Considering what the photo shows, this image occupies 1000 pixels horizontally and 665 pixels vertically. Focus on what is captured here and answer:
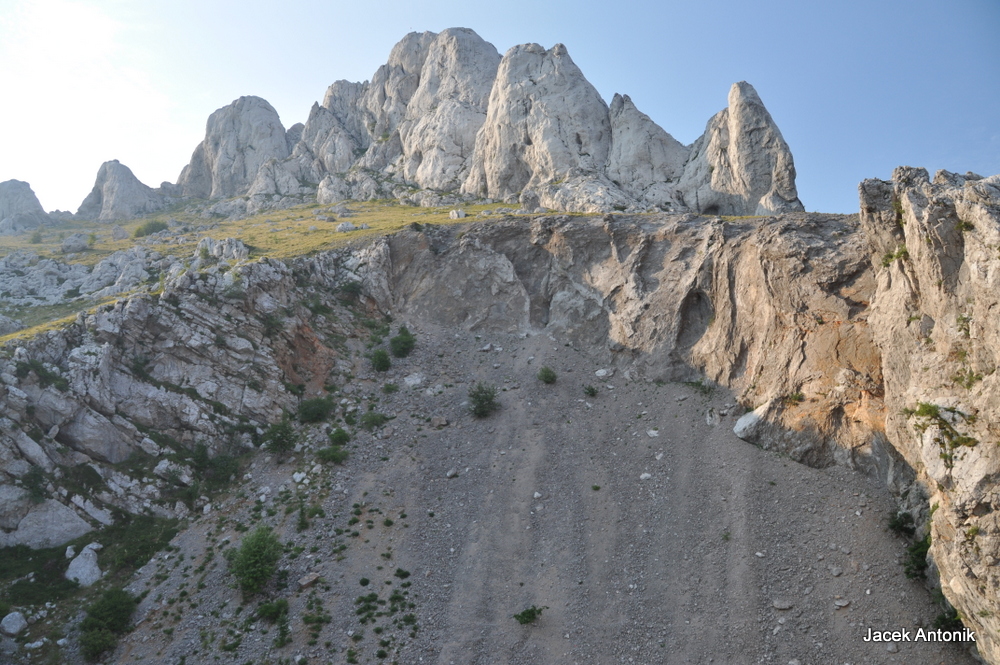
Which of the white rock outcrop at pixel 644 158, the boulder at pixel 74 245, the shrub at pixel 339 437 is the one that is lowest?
the shrub at pixel 339 437

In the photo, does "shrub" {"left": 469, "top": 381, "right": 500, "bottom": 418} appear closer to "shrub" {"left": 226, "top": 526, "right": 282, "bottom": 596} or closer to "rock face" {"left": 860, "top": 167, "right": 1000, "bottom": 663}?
"shrub" {"left": 226, "top": 526, "right": 282, "bottom": 596}

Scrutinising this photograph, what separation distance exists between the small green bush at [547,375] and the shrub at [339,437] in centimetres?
1532

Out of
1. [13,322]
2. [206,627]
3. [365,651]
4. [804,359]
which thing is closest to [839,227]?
[804,359]

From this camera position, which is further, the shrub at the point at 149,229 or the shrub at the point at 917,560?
the shrub at the point at 149,229

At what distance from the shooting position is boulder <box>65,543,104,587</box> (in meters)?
28.7

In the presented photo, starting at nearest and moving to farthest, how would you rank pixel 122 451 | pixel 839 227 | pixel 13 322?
pixel 122 451 → pixel 839 227 → pixel 13 322

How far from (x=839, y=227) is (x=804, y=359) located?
10.4 metres

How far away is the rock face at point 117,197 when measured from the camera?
383 ft

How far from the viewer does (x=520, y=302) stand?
170 feet

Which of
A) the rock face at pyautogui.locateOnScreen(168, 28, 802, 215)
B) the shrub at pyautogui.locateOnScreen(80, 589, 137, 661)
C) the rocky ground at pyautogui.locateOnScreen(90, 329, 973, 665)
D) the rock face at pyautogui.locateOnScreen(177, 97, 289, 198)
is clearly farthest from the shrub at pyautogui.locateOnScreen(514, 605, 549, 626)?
the rock face at pyautogui.locateOnScreen(177, 97, 289, 198)

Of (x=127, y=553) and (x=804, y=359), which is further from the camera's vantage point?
(x=804, y=359)

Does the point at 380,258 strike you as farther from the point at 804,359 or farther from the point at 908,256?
the point at 908,256

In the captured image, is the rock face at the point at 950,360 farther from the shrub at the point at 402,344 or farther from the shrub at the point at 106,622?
the shrub at the point at 106,622

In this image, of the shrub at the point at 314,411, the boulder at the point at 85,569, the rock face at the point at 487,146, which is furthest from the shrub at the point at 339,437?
the rock face at the point at 487,146
